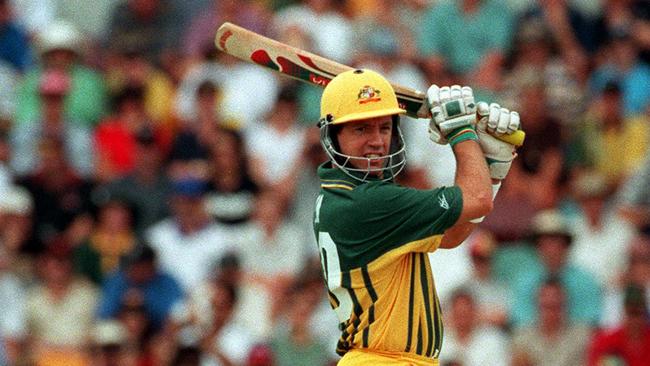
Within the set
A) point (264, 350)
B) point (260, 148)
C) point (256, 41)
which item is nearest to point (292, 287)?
point (264, 350)

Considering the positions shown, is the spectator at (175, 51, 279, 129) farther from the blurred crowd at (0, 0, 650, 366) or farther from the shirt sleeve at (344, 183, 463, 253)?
the shirt sleeve at (344, 183, 463, 253)

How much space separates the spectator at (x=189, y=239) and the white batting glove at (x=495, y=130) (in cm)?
485

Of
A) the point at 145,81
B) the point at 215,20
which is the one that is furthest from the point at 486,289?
the point at 215,20

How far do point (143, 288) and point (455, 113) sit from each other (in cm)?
511

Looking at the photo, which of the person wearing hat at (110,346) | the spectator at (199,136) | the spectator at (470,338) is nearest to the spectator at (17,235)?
the person wearing hat at (110,346)

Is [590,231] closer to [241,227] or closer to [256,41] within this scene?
[241,227]

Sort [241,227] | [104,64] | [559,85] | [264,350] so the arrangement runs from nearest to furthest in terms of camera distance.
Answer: [264,350] < [241,227] < [559,85] < [104,64]

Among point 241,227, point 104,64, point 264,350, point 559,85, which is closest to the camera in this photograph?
point 264,350

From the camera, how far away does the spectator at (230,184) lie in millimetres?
11680

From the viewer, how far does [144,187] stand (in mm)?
12031

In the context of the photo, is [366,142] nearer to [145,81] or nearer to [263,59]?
[263,59]

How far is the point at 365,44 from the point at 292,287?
2334mm

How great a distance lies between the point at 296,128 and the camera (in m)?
12.1

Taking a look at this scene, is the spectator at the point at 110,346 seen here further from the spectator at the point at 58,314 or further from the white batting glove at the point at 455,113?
the white batting glove at the point at 455,113
